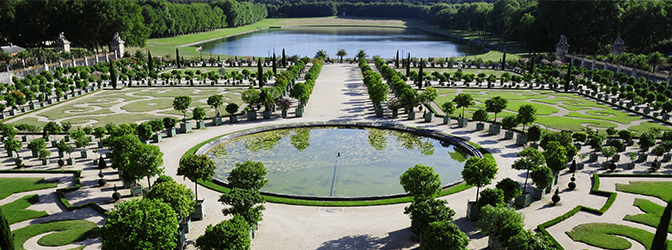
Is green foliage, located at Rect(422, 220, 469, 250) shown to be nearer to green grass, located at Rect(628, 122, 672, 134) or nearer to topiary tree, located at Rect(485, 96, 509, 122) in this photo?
topiary tree, located at Rect(485, 96, 509, 122)

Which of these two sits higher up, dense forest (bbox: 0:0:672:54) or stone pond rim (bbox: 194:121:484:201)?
dense forest (bbox: 0:0:672:54)

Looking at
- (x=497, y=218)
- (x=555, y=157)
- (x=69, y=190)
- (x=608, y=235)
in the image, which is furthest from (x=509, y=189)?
(x=69, y=190)

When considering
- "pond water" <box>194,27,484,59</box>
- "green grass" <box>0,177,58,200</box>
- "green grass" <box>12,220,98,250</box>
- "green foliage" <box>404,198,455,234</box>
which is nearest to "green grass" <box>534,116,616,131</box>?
"green foliage" <box>404,198,455,234</box>

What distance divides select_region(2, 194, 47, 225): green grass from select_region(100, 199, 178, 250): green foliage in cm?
1023

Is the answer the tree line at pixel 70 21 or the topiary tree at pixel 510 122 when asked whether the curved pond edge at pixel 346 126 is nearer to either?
the topiary tree at pixel 510 122

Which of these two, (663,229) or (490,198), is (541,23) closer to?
(490,198)

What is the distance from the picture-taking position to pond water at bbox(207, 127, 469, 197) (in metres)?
27.8

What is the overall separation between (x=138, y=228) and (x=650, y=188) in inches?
1114

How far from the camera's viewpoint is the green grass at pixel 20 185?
26.2 meters

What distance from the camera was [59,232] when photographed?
21.1 metres

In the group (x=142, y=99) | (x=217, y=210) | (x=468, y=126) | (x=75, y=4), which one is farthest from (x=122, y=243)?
(x=75, y=4)

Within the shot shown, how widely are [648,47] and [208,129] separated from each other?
9187 centimetres

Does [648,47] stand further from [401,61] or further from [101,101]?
[101,101]

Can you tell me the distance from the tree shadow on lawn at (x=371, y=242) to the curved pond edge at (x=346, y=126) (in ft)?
11.9
